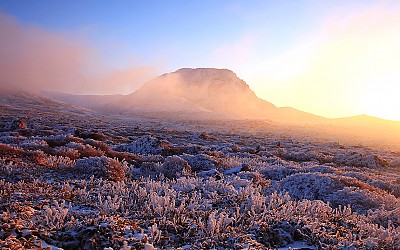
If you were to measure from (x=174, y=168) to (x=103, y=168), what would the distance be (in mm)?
2712

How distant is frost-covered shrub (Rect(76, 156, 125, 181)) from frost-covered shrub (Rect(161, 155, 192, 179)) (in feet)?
5.61

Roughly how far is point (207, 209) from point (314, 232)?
1.84 metres

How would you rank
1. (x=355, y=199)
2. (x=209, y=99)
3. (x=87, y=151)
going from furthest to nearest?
(x=209, y=99)
(x=87, y=151)
(x=355, y=199)

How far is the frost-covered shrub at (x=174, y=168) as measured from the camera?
10.4 m

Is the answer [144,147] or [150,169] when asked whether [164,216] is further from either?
[144,147]

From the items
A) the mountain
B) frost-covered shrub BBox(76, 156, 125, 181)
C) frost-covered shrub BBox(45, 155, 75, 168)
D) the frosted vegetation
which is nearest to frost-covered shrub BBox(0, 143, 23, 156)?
the frosted vegetation

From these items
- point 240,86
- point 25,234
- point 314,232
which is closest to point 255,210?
point 314,232

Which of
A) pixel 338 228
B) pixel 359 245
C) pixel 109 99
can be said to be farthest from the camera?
pixel 109 99

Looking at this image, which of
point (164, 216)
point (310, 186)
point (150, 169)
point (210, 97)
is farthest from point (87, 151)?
point (210, 97)

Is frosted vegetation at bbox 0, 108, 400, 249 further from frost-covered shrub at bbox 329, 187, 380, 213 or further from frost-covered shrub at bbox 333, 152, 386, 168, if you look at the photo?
frost-covered shrub at bbox 333, 152, 386, 168

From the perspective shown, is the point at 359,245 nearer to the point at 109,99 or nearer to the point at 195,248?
the point at 195,248

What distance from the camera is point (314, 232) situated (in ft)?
15.4

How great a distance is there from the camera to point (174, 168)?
1087 cm

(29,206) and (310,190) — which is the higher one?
(29,206)
